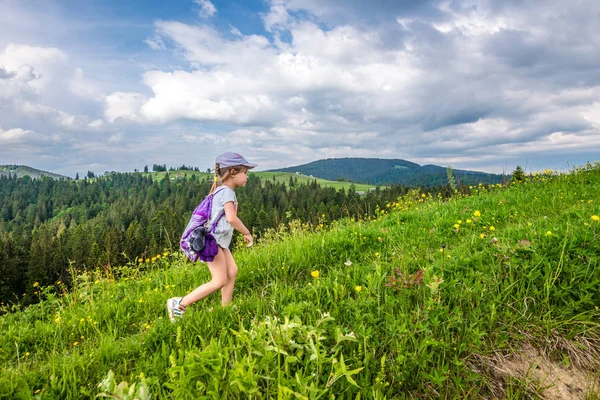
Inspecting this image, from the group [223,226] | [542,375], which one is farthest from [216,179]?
[542,375]

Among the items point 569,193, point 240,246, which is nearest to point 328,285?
point 240,246

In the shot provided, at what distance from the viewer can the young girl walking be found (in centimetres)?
424

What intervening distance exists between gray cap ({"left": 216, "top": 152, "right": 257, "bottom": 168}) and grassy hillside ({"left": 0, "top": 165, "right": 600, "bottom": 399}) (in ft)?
6.03

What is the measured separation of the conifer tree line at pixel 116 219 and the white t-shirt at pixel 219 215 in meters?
2.72

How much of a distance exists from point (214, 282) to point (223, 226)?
2.47 feet

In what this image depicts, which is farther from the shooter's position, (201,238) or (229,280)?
(229,280)

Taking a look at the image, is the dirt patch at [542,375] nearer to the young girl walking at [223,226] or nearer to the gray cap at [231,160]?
the young girl walking at [223,226]

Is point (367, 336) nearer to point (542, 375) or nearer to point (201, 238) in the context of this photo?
point (542, 375)

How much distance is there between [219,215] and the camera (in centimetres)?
431

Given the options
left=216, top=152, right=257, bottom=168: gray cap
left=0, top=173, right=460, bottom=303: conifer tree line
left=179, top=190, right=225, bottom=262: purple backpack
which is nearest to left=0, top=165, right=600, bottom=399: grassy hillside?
left=179, top=190, right=225, bottom=262: purple backpack

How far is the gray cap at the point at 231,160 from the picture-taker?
445 centimetres

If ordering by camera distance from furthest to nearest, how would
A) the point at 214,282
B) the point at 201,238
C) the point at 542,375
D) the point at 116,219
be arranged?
1. the point at 116,219
2. the point at 214,282
3. the point at 201,238
4. the point at 542,375

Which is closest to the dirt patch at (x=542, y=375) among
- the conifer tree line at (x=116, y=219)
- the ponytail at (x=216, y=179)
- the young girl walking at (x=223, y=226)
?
the young girl walking at (x=223, y=226)

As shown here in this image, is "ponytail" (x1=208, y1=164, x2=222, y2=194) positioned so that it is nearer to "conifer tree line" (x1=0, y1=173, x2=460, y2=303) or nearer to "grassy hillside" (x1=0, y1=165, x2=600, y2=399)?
"grassy hillside" (x1=0, y1=165, x2=600, y2=399)
